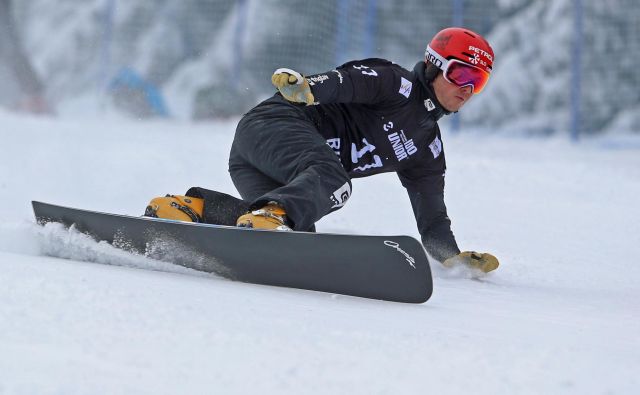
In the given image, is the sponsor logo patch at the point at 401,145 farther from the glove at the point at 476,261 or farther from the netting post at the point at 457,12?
the netting post at the point at 457,12

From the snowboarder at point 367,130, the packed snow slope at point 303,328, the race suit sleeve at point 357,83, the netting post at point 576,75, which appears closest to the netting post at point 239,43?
the netting post at point 576,75

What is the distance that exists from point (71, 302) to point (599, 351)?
115cm

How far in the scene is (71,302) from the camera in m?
1.92

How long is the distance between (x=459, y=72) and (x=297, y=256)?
1.28m

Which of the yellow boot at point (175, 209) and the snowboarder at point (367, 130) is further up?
the snowboarder at point (367, 130)

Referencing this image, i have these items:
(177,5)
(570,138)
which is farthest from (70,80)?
(570,138)

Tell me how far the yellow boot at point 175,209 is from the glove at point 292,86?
602 millimetres

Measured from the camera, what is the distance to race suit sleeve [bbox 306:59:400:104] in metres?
3.11

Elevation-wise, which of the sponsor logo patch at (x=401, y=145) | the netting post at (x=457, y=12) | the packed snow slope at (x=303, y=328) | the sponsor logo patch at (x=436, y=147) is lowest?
the packed snow slope at (x=303, y=328)

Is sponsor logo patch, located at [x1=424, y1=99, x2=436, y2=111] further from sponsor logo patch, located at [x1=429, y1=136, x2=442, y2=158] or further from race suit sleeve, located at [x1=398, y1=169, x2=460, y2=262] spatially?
race suit sleeve, located at [x1=398, y1=169, x2=460, y2=262]

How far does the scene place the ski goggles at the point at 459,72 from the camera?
348 cm

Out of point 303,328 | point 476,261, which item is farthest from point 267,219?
point 476,261

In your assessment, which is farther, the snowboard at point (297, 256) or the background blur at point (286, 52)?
the background blur at point (286, 52)

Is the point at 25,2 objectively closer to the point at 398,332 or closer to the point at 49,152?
the point at 49,152
